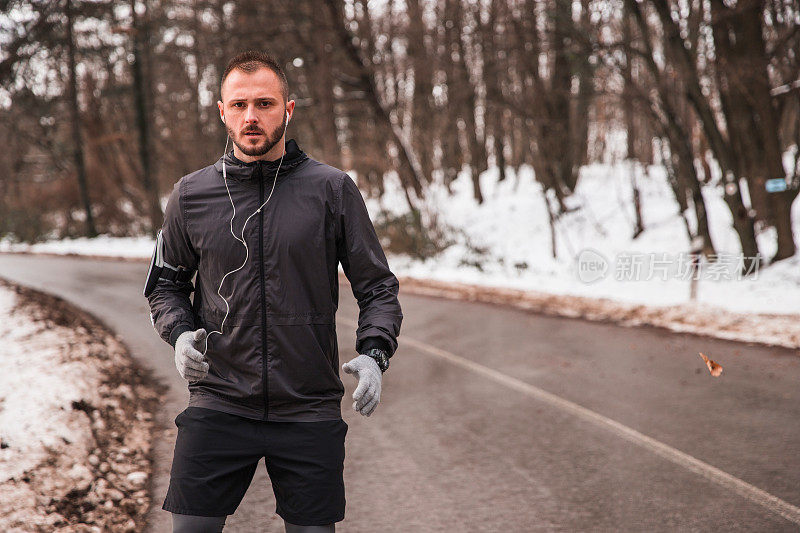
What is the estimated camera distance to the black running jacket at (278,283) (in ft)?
8.09

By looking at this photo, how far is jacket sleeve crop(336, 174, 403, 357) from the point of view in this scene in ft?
8.19

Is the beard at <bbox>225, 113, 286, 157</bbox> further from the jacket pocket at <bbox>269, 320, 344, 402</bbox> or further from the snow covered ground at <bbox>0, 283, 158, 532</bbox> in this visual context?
the snow covered ground at <bbox>0, 283, 158, 532</bbox>

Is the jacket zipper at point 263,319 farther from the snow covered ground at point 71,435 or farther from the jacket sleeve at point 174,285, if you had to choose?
the snow covered ground at point 71,435

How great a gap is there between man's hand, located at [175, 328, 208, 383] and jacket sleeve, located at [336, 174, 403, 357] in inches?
19.9

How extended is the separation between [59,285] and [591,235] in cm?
1557

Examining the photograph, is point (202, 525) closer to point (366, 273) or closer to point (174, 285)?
point (174, 285)

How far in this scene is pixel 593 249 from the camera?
72.2ft

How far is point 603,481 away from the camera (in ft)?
16.2

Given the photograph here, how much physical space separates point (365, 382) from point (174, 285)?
798 mm

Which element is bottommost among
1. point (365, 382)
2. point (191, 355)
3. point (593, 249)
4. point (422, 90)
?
point (593, 249)

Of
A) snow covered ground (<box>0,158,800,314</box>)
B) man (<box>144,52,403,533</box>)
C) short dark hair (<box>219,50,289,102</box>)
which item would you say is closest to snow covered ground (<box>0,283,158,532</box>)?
man (<box>144,52,403,533</box>)

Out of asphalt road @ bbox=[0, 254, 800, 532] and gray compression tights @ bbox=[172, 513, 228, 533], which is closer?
gray compression tights @ bbox=[172, 513, 228, 533]

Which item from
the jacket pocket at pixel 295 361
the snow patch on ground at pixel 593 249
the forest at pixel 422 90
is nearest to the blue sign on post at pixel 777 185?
the forest at pixel 422 90

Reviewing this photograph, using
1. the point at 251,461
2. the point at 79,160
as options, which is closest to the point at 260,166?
the point at 251,461
